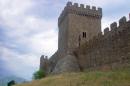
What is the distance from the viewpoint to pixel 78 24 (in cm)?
4312

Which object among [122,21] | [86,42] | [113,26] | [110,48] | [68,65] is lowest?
[68,65]

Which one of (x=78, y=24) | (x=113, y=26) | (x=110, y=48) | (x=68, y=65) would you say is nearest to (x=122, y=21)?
(x=113, y=26)

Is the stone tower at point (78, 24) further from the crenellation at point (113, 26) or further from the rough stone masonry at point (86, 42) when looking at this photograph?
the crenellation at point (113, 26)

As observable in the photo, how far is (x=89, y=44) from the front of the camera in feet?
119

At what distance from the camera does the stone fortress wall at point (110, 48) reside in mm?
29703

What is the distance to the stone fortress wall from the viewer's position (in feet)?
97.5

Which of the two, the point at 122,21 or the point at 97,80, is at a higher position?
the point at 122,21

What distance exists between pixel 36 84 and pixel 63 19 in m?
16.9

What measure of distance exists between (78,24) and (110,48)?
466 inches

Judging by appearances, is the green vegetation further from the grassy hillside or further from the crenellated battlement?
the grassy hillside

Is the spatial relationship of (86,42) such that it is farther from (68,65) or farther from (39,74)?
(39,74)

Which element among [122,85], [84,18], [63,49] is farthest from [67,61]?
[122,85]

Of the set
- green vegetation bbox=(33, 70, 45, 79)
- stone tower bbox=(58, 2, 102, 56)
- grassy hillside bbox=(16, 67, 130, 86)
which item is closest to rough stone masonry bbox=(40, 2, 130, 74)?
stone tower bbox=(58, 2, 102, 56)

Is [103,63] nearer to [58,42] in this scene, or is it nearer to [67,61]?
[67,61]
